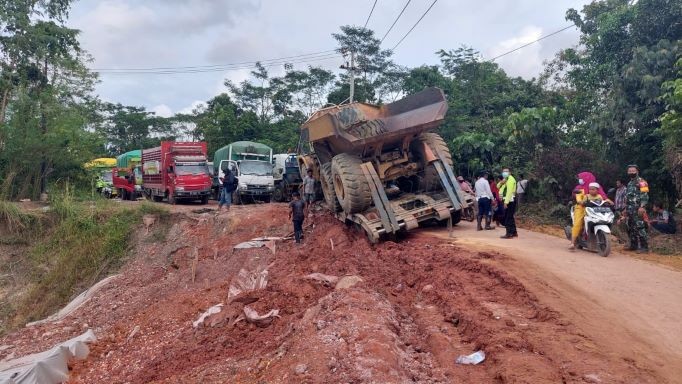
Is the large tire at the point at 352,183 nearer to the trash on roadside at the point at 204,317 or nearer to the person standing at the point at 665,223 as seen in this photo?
the trash on roadside at the point at 204,317

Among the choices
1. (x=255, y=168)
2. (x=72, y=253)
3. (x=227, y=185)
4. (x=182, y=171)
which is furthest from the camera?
(x=255, y=168)

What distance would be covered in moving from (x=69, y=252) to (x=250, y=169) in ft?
26.1

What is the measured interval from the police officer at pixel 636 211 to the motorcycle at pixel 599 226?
74 cm

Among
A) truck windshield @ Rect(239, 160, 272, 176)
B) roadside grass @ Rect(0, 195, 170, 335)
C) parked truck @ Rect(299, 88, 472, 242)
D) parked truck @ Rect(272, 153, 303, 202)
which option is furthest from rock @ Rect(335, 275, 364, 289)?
truck windshield @ Rect(239, 160, 272, 176)

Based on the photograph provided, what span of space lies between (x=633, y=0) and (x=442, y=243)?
8980 millimetres

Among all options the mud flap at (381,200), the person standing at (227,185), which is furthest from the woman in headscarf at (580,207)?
the person standing at (227,185)

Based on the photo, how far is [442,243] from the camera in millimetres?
9734

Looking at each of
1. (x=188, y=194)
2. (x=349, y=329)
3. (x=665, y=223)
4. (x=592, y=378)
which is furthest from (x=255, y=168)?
(x=592, y=378)

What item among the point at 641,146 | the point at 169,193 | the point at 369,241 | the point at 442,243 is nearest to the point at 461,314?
the point at 442,243

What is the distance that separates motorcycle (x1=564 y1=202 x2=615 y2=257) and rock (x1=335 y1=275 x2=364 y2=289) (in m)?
4.03

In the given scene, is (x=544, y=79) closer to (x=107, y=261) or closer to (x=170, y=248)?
(x=170, y=248)

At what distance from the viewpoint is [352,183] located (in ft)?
35.0

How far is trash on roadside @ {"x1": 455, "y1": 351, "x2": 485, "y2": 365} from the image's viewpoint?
446cm

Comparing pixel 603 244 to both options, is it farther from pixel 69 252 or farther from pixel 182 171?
pixel 182 171
